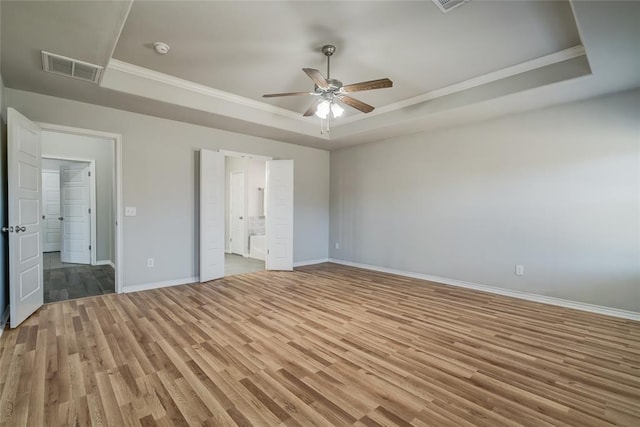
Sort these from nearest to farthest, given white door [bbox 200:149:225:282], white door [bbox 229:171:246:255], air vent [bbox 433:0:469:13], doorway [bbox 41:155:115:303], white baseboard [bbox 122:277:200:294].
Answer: air vent [bbox 433:0:469:13], white baseboard [bbox 122:277:200:294], white door [bbox 200:149:225:282], doorway [bbox 41:155:115:303], white door [bbox 229:171:246:255]

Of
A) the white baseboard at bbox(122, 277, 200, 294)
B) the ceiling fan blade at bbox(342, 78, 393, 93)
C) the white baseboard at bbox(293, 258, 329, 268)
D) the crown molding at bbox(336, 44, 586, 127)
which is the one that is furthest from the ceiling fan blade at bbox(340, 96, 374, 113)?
the white baseboard at bbox(293, 258, 329, 268)

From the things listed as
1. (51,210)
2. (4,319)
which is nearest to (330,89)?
(4,319)

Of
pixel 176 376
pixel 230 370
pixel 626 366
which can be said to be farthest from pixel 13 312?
pixel 626 366

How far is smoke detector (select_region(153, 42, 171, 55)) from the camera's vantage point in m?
2.94

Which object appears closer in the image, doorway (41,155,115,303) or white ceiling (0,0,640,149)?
white ceiling (0,0,640,149)

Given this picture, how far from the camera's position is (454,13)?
2496 mm

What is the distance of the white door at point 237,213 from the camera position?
7484mm

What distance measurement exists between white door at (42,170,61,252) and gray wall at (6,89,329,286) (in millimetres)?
5514

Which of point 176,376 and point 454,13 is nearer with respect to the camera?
point 176,376

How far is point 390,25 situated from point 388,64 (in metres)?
0.73

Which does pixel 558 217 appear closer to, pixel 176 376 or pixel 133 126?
pixel 176 376

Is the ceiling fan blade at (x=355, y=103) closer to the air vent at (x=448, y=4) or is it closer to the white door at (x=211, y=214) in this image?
the air vent at (x=448, y=4)

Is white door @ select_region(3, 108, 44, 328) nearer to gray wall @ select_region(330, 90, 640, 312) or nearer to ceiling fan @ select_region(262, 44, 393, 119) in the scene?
ceiling fan @ select_region(262, 44, 393, 119)

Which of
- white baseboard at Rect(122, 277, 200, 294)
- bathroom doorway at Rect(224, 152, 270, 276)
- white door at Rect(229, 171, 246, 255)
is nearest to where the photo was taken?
white baseboard at Rect(122, 277, 200, 294)
